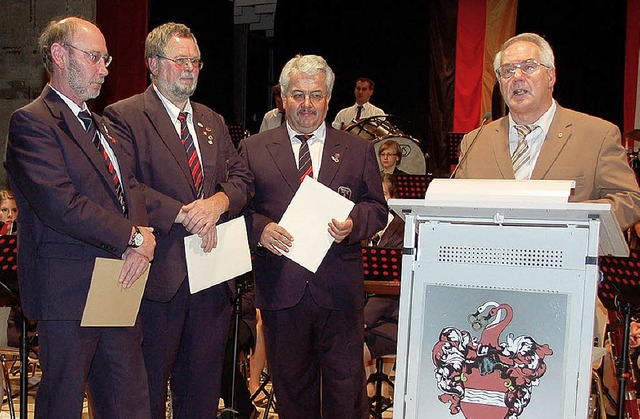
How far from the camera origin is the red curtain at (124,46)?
9172mm

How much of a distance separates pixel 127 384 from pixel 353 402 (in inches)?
42.9

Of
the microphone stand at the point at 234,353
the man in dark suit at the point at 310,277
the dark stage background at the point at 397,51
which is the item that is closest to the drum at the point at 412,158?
the dark stage background at the point at 397,51

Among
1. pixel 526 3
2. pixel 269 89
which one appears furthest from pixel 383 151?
pixel 269 89

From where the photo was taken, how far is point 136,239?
2.95 metres

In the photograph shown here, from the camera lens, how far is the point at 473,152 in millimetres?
3365

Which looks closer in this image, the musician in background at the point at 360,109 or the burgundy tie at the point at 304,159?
the burgundy tie at the point at 304,159

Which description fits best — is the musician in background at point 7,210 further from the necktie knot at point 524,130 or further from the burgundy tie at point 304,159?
the necktie knot at point 524,130

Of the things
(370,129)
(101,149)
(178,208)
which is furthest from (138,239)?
(370,129)

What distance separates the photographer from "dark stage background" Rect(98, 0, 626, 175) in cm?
1200

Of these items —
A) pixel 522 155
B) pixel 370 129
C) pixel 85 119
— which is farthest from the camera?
pixel 370 129

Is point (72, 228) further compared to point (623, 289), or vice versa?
point (623, 289)

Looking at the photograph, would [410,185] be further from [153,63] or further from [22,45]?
[22,45]

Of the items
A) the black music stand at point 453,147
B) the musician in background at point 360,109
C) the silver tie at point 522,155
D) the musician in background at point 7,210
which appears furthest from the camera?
the musician in background at point 360,109

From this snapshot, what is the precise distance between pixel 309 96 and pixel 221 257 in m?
0.85
